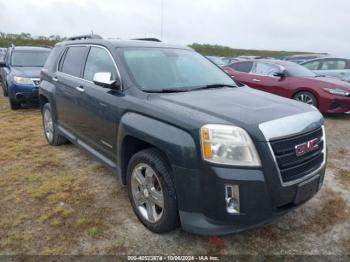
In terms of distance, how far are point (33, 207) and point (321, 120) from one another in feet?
10.0

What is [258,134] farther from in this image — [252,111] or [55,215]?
[55,215]

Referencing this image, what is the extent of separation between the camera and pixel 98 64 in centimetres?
403

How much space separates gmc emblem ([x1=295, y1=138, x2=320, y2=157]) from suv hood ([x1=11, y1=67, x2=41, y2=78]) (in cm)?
747

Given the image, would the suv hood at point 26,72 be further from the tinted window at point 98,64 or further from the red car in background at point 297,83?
the red car in background at point 297,83

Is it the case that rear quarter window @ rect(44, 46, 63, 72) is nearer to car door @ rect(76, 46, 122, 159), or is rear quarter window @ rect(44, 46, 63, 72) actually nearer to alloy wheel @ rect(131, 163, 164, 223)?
car door @ rect(76, 46, 122, 159)

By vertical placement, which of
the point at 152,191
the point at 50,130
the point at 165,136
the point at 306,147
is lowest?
the point at 50,130

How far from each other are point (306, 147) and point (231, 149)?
2.41 feet

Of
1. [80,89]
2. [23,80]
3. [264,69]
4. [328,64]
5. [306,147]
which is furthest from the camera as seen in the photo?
[328,64]

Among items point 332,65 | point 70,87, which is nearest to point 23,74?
point 70,87

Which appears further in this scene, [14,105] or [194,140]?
[14,105]

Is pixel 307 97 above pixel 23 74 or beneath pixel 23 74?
beneath

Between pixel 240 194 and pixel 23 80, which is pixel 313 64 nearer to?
pixel 23 80

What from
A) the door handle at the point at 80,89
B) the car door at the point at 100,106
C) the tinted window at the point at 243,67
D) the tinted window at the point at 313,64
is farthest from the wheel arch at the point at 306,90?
the door handle at the point at 80,89

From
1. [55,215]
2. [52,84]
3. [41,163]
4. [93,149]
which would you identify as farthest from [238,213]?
[52,84]
